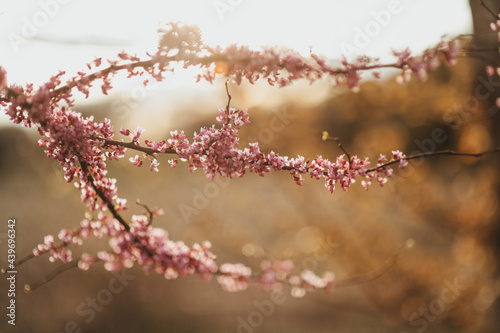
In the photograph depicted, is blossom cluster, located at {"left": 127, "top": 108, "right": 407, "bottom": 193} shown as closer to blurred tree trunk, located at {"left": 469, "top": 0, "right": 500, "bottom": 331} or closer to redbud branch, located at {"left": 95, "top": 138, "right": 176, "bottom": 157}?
redbud branch, located at {"left": 95, "top": 138, "right": 176, "bottom": 157}

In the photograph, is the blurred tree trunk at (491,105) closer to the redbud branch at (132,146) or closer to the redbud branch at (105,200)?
the redbud branch at (132,146)

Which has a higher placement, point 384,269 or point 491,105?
point 491,105

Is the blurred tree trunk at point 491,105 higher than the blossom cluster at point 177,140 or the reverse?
higher

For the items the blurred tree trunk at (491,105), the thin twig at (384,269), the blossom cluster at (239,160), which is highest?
the blurred tree trunk at (491,105)

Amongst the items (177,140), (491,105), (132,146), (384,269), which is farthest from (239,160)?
(491,105)

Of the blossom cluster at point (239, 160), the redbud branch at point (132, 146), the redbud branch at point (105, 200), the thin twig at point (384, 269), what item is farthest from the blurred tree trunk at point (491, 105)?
the redbud branch at point (105, 200)

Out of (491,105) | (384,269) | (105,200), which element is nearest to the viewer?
(105,200)

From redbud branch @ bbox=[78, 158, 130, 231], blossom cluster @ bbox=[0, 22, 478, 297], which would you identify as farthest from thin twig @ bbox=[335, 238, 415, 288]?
redbud branch @ bbox=[78, 158, 130, 231]

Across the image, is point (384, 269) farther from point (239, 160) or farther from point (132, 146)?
point (132, 146)

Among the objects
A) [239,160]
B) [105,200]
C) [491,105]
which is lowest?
[105,200]

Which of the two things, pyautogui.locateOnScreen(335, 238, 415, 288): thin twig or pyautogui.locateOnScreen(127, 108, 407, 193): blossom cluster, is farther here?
pyautogui.locateOnScreen(335, 238, 415, 288): thin twig

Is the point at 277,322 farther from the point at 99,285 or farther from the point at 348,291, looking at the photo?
the point at 99,285

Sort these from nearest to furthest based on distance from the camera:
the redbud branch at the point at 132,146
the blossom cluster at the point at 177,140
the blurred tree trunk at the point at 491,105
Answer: the blossom cluster at the point at 177,140 → the redbud branch at the point at 132,146 → the blurred tree trunk at the point at 491,105

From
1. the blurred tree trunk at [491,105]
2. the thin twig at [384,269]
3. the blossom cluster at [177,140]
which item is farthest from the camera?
the blurred tree trunk at [491,105]
